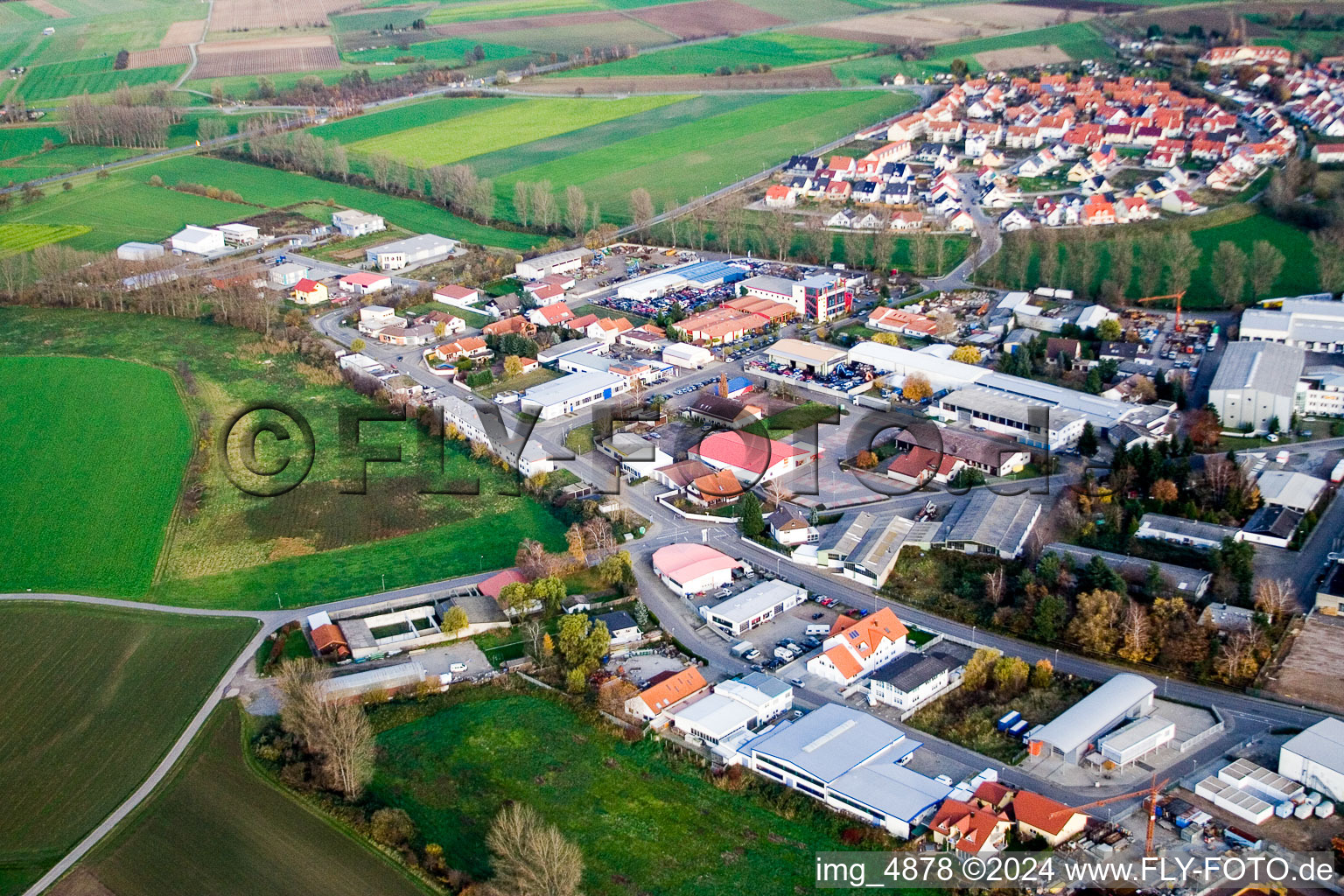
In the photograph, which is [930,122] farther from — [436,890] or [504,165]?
[436,890]

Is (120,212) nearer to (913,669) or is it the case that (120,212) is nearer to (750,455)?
(750,455)

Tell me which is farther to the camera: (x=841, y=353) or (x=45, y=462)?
(x=841, y=353)

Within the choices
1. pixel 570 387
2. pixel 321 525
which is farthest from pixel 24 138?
pixel 321 525

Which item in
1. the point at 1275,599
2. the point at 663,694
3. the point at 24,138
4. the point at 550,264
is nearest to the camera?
the point at 663,694

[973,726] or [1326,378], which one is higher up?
[1326,378]

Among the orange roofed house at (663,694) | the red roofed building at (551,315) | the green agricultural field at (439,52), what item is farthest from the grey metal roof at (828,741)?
the green agricultural field at (439,52)

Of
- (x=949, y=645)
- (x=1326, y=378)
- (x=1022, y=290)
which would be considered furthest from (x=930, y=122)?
(x=949, y=645)

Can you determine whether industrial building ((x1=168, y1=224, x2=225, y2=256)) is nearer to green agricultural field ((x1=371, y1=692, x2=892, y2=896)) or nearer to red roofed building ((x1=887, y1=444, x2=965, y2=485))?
red roofed building ((x1=887, y1=444, x2=965, y2=485))
